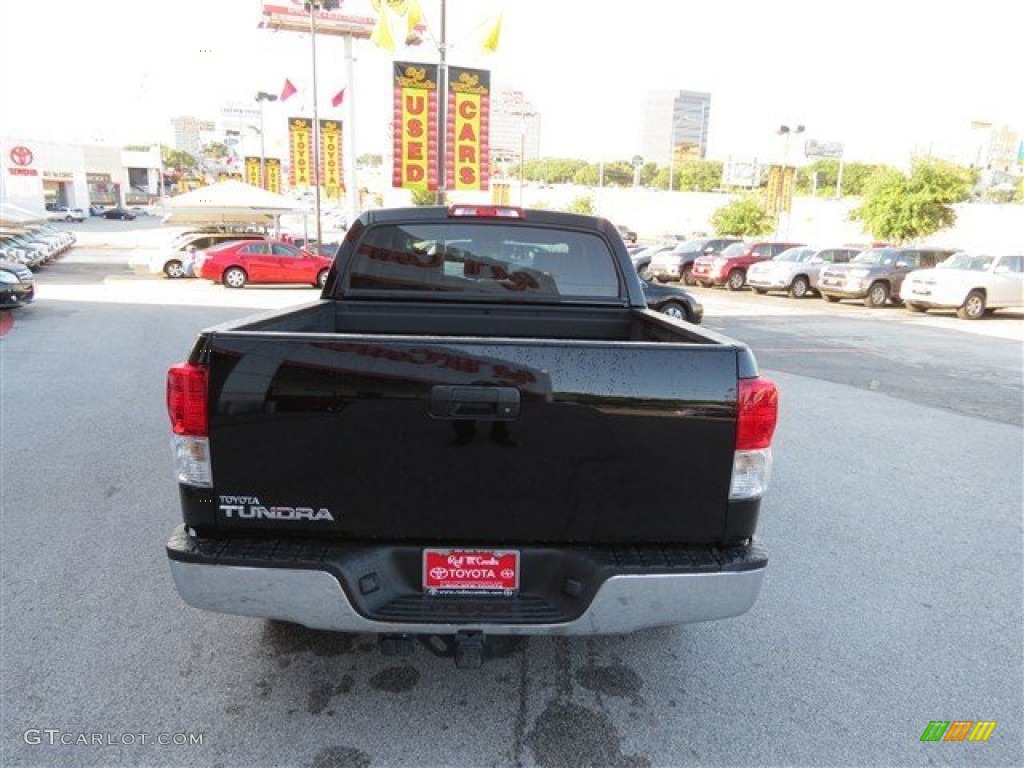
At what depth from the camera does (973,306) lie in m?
19.4

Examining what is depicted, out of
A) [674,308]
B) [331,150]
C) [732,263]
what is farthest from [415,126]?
[331,150]

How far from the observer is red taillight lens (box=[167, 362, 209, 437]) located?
2.41 m

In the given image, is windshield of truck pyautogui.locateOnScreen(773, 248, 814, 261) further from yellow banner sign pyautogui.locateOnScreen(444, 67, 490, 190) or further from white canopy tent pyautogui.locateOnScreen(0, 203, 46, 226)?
white canopy tent pyautogui.locateOnScreen(0, 203, 46, 226)

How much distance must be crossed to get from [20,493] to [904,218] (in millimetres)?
34301

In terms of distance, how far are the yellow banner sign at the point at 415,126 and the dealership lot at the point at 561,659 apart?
A: 13.2 meters

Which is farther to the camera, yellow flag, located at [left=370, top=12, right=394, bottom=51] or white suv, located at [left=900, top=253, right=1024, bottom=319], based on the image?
white suv, located at [left=900, top=253, right=1024, bottom=319]

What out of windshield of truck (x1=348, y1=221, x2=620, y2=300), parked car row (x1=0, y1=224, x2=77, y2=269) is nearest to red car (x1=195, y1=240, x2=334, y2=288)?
parked car row (x1=0, y1=224, x2=77, y2=269)

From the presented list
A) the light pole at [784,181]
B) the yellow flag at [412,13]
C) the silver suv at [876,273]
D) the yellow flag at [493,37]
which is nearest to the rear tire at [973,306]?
the silver suv at [876,273]

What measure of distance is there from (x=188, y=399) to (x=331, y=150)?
35958 millimetres

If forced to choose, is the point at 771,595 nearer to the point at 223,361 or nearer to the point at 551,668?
the point at 551,668

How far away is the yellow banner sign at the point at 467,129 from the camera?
1770cm

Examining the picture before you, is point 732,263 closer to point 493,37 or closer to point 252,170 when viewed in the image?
point 493,37

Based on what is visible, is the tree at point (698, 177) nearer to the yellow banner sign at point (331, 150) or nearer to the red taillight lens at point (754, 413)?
the yellow banner sign at point (331, 150)

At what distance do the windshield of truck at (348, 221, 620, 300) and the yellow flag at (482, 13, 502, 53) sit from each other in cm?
1212
